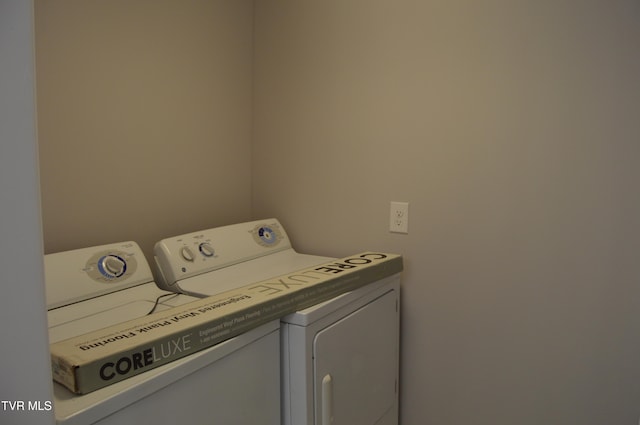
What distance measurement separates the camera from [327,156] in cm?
181

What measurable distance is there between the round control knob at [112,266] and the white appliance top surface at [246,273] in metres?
0.18

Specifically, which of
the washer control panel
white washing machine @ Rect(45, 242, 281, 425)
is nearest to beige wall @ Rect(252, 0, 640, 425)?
the washer control panel

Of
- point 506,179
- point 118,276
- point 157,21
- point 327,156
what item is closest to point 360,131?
point 327,156

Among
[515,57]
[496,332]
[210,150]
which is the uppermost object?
[515,57]

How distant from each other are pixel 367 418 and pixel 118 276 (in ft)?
3.10

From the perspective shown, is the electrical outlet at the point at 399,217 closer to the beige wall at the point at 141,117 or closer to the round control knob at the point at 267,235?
the round control knob at the point at 267,235

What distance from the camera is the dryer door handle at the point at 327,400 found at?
120 cm

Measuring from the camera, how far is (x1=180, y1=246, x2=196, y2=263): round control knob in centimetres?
146

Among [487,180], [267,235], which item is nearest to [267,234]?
[267,235]

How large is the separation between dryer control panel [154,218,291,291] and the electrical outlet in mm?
490

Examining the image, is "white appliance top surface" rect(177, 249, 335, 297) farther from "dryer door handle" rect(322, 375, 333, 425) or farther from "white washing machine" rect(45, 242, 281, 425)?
"dryer door handle" rect(322, 375, 333, 425)

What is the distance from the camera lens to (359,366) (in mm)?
1387

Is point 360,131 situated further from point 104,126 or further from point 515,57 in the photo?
point 104,126

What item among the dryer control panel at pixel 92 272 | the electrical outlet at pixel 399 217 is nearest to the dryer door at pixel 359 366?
the electrical outlet at pixel 399 217
